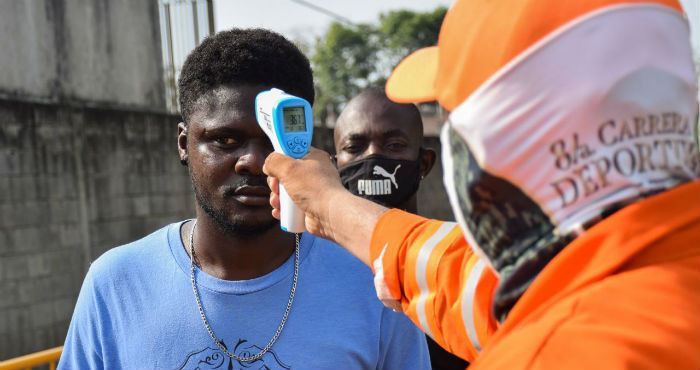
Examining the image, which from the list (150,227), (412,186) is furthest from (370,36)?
(412,186)

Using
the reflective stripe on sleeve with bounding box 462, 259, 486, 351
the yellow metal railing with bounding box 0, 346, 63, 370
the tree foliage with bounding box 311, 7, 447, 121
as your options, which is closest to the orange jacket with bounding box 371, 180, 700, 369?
the reflective stripe on sleeve with bounding box 462, 259, 486, 351

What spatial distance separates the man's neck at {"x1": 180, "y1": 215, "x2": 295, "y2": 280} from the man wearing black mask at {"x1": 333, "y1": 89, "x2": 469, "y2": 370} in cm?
138

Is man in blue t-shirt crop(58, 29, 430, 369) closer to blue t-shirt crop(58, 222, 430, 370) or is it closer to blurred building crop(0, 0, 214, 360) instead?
blue t-shirt crop(58, 222, 430, 370)

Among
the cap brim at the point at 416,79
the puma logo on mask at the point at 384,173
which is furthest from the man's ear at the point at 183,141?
the puma logo on mask at the point at 384,173

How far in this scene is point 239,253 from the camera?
79.4 inches

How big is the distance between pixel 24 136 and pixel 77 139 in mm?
541

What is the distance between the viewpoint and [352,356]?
1.84 meters

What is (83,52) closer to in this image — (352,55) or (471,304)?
(471,304)

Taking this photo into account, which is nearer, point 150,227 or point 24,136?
point 24,136

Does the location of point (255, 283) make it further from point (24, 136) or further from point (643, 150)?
point (24, 136)

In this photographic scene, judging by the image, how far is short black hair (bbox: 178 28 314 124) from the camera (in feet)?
6.68

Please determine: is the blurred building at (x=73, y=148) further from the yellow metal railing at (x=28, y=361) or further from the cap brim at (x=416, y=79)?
the cap brim at (x=416, y=79)

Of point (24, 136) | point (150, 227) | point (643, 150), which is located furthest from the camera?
point (150, 227)

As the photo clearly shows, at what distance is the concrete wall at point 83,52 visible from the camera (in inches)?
263
